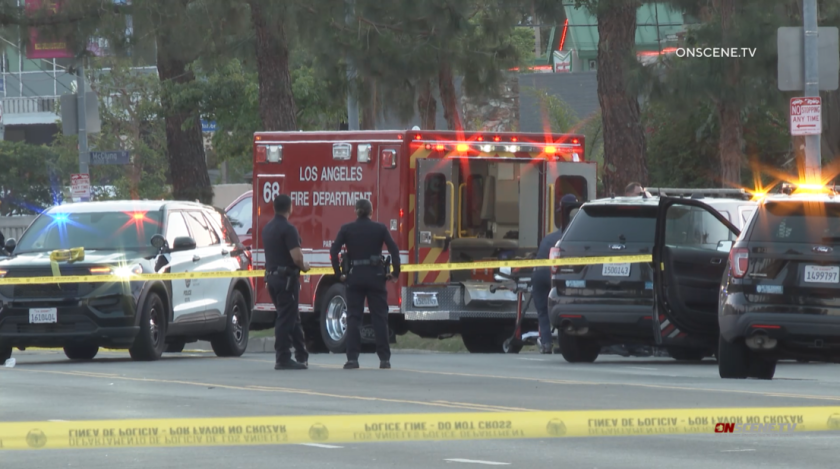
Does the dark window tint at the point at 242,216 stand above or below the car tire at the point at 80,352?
above

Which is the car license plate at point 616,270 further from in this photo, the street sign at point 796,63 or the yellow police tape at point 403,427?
the yellow police tape at point 403,427

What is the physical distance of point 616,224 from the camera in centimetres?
1598

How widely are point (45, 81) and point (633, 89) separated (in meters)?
55.4

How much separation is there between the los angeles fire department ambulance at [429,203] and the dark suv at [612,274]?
3081 mm

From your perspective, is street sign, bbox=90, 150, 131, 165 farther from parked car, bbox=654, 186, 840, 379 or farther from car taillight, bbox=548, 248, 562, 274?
parked car, bbox=654, 186, 840, 379

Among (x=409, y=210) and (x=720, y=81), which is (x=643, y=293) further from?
→ (x=720, y=81)

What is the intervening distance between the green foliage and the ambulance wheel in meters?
38.0

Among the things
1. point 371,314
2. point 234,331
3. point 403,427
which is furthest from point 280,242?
point 403,427

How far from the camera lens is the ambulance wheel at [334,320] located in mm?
19750

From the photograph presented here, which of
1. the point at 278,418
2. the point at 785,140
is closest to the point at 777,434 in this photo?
the point at 278,418

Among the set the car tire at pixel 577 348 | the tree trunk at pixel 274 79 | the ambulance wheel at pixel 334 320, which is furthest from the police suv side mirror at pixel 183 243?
the tree trunk at pixel 274 79

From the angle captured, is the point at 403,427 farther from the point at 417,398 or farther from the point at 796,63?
the point at 796,63

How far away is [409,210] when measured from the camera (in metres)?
19.0

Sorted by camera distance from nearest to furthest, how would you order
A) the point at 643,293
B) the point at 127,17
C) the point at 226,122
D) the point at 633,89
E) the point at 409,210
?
1. the point at 643,293
2. the point at 409,210
3. the point at 633,89
4. the point at 127,17
5. the point at 226,122
